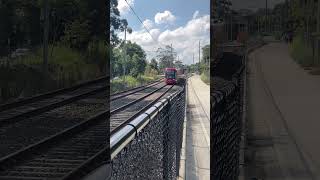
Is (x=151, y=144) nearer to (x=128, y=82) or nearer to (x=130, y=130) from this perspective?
(x=130, y=130)

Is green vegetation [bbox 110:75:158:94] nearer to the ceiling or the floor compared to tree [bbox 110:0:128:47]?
nearer to the floor

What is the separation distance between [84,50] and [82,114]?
28cm

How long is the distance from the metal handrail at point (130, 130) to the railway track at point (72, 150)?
0.03 m

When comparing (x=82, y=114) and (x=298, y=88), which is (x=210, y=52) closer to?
(x=298, y=88)

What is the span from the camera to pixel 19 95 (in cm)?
157

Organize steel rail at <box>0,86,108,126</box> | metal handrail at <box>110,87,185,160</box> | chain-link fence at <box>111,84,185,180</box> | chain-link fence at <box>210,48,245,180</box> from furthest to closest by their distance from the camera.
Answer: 1. chain-link fence at <box>111,84,185,180</box>
2. metal handrail at <box>110,87,185,160</box>
3. steel rail at <box>0,86,108,126</box>
4. chain-link fence at <box>210,48,245,180</box>

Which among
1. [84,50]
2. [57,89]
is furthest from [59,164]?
[84,50]

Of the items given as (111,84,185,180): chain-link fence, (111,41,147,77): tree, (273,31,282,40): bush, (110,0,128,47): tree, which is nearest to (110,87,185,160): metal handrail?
(111,84,185,180): chain-link fence

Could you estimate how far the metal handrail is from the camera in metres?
1.75

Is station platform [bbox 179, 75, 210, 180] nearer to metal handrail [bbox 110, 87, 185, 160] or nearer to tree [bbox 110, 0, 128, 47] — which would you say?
metal handrail [bbox 110, 87, 185, 160]

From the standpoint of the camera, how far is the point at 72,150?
202 centimetres

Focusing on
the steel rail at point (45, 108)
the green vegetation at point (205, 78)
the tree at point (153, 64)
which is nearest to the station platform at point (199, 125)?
the green vegetation at point (205, 78)

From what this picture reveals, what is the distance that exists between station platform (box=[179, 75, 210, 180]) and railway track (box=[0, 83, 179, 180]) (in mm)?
135

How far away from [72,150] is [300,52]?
109cm
